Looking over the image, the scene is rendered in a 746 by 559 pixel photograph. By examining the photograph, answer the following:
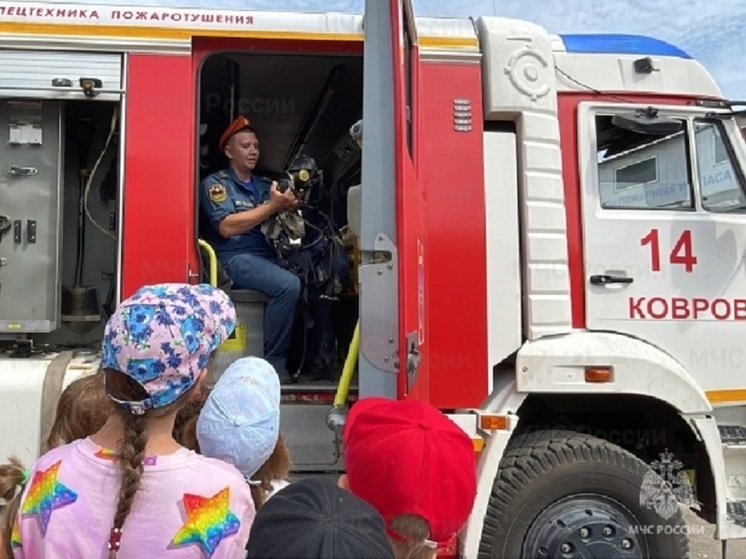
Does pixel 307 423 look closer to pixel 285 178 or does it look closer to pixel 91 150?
pixel 285 178

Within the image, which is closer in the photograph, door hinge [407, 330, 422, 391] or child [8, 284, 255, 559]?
child [8, 284, 255, 559]

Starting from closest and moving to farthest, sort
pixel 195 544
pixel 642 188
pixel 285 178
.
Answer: pixel 195 544 → pixel 642 188 → pixel 285 178

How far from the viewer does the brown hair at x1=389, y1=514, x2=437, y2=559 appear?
133 centimetres

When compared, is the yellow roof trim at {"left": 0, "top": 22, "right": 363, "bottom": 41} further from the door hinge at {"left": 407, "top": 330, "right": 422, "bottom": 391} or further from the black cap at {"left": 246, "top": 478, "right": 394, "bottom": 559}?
the black cap at {"left": 246, "top": 478, "right": 394, "bottom": 559}

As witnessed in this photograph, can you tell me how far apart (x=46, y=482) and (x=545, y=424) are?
9.33ft

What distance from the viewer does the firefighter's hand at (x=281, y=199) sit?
3731mm

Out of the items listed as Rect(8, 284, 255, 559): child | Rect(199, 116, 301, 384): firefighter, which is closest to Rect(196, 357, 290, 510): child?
Rect(8, 284, 255, 559): child

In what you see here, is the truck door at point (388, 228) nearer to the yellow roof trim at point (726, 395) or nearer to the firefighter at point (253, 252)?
the firefighter at point (253, 252)

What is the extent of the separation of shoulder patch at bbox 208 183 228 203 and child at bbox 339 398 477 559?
263 centimetres

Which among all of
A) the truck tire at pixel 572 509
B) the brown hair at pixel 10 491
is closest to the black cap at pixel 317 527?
the brown hair at pixel 10 491

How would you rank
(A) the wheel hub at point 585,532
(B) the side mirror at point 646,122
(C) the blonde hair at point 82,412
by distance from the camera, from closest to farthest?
(C) the blonde hair at point 82,412
(A) the wheel hub at point 585,532
(B) the side mirror at point 646,122

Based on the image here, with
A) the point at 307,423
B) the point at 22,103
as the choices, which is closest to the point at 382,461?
the point at 307,423

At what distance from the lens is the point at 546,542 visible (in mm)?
3307

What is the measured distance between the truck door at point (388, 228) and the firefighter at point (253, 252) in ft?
3.85
